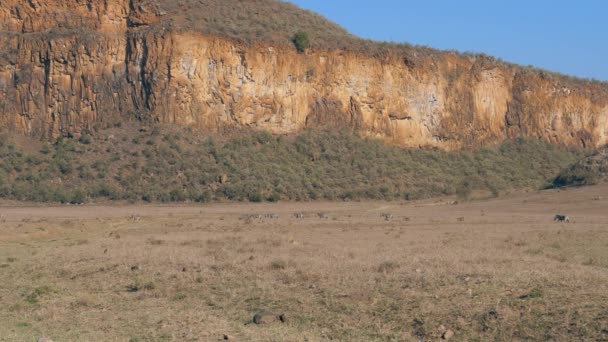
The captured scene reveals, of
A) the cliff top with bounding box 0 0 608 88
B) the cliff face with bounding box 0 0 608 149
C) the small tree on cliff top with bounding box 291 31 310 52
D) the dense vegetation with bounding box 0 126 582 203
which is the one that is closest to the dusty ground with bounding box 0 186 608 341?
the dense vegetation with bounding box 0 126 582 203

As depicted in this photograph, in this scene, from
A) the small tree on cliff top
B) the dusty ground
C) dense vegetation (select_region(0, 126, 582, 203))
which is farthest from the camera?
the small tree on cliff top

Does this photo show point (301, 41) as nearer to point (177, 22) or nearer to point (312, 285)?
point (177, 22)

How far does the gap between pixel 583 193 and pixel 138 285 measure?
1484 inches

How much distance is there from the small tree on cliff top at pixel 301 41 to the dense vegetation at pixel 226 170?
253 inches

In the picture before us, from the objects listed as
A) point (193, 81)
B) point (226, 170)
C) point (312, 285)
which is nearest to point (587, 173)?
point (226, 170)

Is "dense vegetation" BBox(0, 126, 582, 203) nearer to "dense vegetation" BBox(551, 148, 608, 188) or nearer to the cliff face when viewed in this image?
the cliff face

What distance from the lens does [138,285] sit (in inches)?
630

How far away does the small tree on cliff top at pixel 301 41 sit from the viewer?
207 feet

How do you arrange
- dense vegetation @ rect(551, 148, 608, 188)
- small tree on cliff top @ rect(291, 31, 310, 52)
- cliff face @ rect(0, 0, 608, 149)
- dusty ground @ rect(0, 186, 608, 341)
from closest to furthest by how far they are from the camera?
dusty ground @ rect(0, 186, 608, 341), dense vegetation @ rect(551, 148, 608, 188), cliff face @ rect(0, 0, 608, 149), small tree on cliff top @ rect(291, 31, 310, 52)

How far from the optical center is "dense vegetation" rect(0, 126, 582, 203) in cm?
5525

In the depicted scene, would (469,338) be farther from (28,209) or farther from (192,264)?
(28,209)

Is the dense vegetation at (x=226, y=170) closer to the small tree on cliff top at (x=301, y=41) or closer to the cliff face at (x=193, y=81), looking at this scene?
the cliff face at (x=193, y=81)

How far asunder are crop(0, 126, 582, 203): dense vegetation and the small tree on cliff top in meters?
6.42

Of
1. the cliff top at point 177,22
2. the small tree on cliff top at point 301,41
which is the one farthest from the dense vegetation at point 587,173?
the small tree on cliff top at point 301,41
